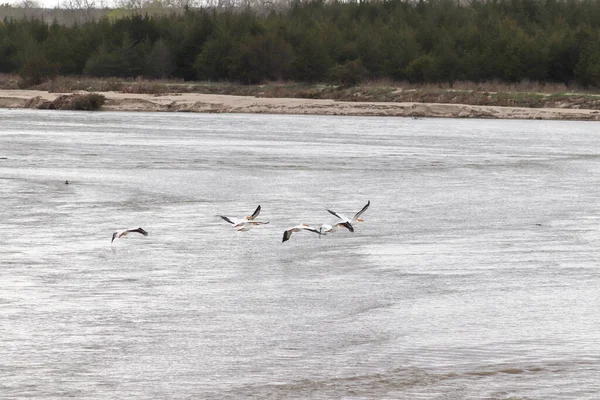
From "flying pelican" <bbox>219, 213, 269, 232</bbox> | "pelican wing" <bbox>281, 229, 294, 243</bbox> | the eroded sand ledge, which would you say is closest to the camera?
"pelican wing" <bbox>281, 229, 294, 243</bbox>

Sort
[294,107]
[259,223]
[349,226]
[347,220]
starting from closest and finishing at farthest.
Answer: [349,226]
[347,220]
[259,223]
[294,107]

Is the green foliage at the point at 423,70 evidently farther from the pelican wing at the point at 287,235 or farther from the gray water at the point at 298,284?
the pelican wing at the point at 287,235

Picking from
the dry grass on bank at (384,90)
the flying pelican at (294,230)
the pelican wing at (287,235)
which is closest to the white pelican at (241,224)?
the flying pelican at (294,230)

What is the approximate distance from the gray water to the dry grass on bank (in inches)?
1278

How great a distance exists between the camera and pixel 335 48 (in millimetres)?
74562

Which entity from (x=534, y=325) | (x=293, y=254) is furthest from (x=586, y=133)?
(x=534, y=325)

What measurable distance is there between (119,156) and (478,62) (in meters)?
42.8

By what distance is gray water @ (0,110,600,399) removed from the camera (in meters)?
8.65

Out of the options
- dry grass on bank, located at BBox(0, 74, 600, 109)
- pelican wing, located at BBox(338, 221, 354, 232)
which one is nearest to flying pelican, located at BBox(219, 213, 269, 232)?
pelican wing, located at BBox(338, 221, 354, 232)

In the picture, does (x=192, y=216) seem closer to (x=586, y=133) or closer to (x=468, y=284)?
(x=468, y=284)

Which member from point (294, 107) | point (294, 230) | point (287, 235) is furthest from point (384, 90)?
point (287, 235)

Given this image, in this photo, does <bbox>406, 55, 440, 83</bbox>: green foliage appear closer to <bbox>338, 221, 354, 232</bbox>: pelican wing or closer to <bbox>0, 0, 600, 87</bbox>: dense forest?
<bbox>0, 0, 600, 87</bbox>: dense forest

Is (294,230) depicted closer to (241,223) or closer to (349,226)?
(349,226)

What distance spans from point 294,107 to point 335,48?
1705 centimetres
